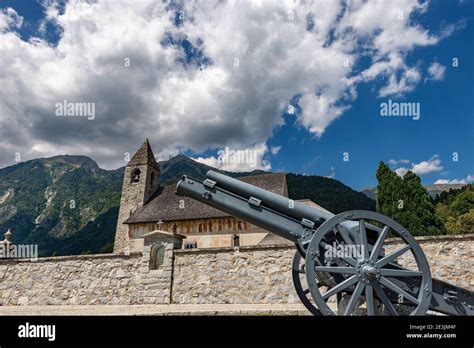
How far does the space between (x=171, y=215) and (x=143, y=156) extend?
12.7 meters

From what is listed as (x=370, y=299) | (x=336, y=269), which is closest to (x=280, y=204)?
(x=336, y=269)

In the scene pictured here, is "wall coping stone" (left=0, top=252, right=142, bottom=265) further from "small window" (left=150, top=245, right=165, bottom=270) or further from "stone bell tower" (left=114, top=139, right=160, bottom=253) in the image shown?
"stone bell tower" (left=114, top=139, right=160, bottom=253)

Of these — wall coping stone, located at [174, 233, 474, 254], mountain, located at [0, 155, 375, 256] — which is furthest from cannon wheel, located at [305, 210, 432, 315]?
mountain, located at [0, 155, 375, 256]

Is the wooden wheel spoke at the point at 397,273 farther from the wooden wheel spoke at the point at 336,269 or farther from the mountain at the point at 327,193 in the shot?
the mountain at the point at 327,193

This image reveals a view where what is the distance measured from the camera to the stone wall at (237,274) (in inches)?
422

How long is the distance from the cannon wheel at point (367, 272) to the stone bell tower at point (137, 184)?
1319 inches

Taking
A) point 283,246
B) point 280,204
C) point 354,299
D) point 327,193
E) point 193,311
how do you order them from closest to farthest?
1. point 354,299
2. point 280,204
3. point 193,311
4. point 283,246
5. point 327,193

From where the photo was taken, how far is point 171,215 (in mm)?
31594

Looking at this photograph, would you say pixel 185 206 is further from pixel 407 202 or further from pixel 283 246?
pixel 283 246

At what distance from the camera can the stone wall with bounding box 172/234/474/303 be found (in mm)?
10719


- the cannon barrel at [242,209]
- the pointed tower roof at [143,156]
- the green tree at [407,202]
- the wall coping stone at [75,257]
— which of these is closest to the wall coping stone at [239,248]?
the wall coping stone at [75,257]

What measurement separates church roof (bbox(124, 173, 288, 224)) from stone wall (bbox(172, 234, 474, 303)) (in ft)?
54.7
